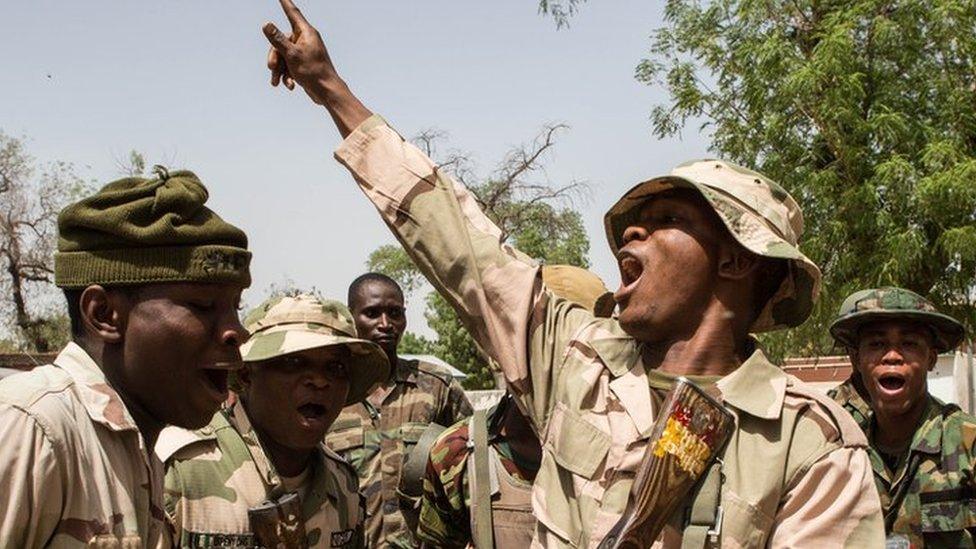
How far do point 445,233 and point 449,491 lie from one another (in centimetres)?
154

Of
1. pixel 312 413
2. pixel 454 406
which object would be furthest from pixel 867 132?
pixel 312 413

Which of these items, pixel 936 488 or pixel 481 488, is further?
pixel 936 488

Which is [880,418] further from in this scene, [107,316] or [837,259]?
[837,259]

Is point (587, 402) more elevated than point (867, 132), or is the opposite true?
point (867, 132)

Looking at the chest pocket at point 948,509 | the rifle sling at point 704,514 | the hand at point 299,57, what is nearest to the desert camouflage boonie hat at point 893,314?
the chest pocket at point 948,509

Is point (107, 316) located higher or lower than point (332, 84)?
lower

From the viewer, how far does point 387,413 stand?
700 cm

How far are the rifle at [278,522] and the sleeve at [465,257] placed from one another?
100cm

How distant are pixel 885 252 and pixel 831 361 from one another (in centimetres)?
1506

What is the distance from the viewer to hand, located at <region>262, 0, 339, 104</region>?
3.34 metres

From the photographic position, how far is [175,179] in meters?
2.95

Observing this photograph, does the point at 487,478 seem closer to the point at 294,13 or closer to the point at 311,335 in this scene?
the point at 311,335

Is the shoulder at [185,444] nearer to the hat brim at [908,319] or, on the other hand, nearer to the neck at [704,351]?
the neck at [704,351]

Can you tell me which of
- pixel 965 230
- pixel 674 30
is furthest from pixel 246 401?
pixel 674 30
